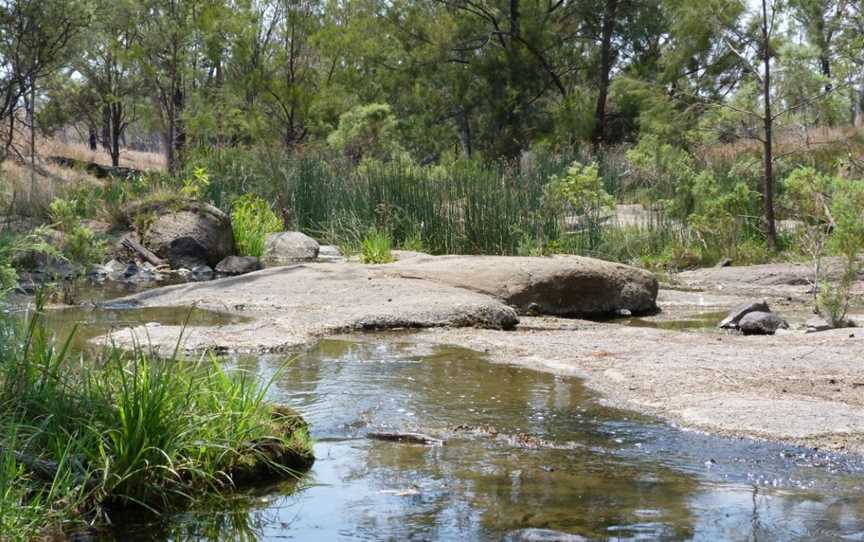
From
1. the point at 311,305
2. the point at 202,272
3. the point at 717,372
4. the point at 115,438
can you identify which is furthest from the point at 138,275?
the point at 115,438

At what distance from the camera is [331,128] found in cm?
2467

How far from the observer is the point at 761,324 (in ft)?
24.5

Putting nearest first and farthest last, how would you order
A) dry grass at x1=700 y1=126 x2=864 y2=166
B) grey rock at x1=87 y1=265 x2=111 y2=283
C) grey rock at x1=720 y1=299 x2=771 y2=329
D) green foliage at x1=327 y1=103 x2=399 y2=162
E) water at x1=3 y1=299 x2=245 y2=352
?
water at x1=3 y1=299 x2=245 y2=352 < grey rock at x1=720 y1=299 x2=771 y2=329 < grey rock at x1=87 y1=265 x2=111 y2=283 < dry grass at x1=700 y1=126 x2=864 y2=166 < green foliage at x1=327 y1=103 x2=399 y2=162

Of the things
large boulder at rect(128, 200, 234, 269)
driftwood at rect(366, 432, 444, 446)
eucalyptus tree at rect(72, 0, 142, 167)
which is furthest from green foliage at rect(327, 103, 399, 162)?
driftwood at rect(366, 432, 444, 446)

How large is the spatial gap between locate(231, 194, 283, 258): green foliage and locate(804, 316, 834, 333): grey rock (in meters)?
8.16

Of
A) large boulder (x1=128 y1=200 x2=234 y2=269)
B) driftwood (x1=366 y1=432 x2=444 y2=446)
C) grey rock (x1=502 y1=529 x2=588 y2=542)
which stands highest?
large boulder (x1=128 y1=200 x2=234 y2=269)

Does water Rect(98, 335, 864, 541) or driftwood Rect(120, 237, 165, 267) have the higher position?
driftwood Rect(120, 237, 165, 267)

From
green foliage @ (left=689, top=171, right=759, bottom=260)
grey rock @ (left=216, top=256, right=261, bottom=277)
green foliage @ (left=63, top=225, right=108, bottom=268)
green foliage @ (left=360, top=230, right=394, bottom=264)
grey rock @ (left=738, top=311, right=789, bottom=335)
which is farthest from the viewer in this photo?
green foliage @ (left=689, top=171, right=759, bottom=260)

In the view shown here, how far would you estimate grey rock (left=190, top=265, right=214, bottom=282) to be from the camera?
12664 mm

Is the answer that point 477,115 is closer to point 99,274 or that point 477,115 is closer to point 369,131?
point 369,131

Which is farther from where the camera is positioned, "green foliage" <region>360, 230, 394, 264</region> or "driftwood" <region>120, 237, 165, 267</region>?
"driftwood" <region>120, 237, 165, 267</region>

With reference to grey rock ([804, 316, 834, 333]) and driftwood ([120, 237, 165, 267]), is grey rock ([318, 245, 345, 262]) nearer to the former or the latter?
driftwood ([120, 237, 165, 267])

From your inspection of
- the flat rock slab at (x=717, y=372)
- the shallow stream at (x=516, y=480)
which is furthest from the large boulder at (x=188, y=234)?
the shallow stream at (x=516, y=480)

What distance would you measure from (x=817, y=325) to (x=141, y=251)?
8.99 m
